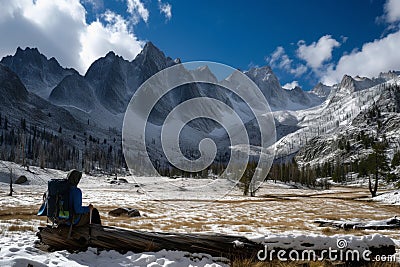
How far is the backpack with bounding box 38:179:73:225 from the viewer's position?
→ 775 cm

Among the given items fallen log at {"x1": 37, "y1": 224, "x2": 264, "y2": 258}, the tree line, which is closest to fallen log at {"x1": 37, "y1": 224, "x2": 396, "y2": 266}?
fallen log at {"x1": 37, "y1": 224, "x2": 264, "y2": 258}

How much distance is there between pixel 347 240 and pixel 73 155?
175 metres

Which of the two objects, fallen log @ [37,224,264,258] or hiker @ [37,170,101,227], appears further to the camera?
hiker @ [37,170,101,227]

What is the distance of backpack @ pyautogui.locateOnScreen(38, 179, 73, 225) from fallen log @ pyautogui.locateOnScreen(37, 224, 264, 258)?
391mm

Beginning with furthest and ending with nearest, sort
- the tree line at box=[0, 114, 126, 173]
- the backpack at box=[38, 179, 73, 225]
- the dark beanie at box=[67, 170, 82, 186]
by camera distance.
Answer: the tree line at box=[0, 114, 126, 173]
the dark beanie at box=[67, 170, 82, 186]
the backpack at box=[38, 179, 73, 225]

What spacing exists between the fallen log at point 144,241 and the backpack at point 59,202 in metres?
0.39

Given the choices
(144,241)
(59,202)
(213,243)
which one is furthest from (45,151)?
(213,243)

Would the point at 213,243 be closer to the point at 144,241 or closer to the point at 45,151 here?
the point at 144,241

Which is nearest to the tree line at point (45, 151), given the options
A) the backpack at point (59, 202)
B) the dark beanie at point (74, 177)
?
the backpack at point (59, 202)

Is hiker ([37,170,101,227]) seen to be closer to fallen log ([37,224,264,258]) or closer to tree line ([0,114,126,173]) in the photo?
fallen log ([37,224,264,258])

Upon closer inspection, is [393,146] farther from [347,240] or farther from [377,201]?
[347,240]

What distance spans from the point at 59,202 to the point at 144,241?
2564mm

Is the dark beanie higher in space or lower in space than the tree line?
lower

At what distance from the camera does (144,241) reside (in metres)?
7.68
